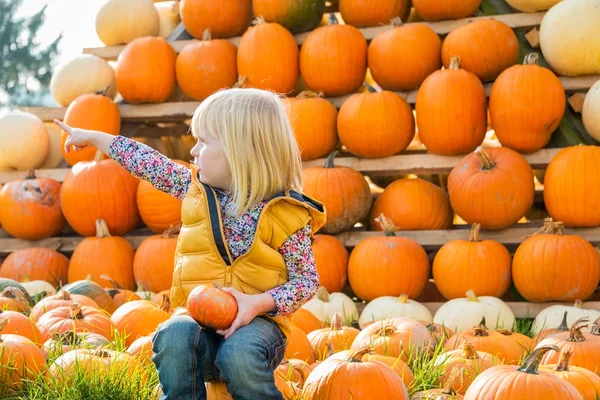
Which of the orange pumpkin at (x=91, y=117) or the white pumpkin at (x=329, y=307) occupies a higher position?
the orange pumpkin at (x=91, y=117)

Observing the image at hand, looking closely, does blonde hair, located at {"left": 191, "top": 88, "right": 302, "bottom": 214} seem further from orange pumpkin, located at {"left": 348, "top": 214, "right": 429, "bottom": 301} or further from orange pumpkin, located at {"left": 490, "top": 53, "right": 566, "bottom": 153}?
orange pumpkin, located at {"left": 490, "top": 53, "right": 566, "bottom": 153}

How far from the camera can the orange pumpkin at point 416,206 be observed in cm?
442

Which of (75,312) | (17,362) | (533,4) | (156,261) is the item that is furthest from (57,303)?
(533,4)

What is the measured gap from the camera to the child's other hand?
2.18 meters

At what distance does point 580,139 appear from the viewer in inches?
173

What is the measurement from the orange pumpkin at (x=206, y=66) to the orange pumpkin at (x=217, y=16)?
0.10 metres

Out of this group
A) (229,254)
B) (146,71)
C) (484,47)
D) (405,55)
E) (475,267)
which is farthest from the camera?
(146,71)

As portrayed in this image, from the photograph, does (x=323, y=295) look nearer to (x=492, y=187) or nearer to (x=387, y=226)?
(x=387, y=226)

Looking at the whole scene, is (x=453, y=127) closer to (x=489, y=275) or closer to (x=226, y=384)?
(x=489, y=275)

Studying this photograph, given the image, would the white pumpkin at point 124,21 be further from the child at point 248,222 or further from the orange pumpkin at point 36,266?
the child at point 248,222

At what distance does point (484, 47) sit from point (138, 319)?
2.37 metres

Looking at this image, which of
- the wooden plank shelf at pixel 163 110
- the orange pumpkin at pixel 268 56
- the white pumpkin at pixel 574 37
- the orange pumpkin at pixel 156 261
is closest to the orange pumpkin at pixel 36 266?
the orange pumpkin at pixel 156 261

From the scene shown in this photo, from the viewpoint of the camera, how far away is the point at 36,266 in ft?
15.6

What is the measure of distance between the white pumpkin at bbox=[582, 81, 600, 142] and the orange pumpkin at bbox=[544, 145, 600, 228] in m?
0.20
